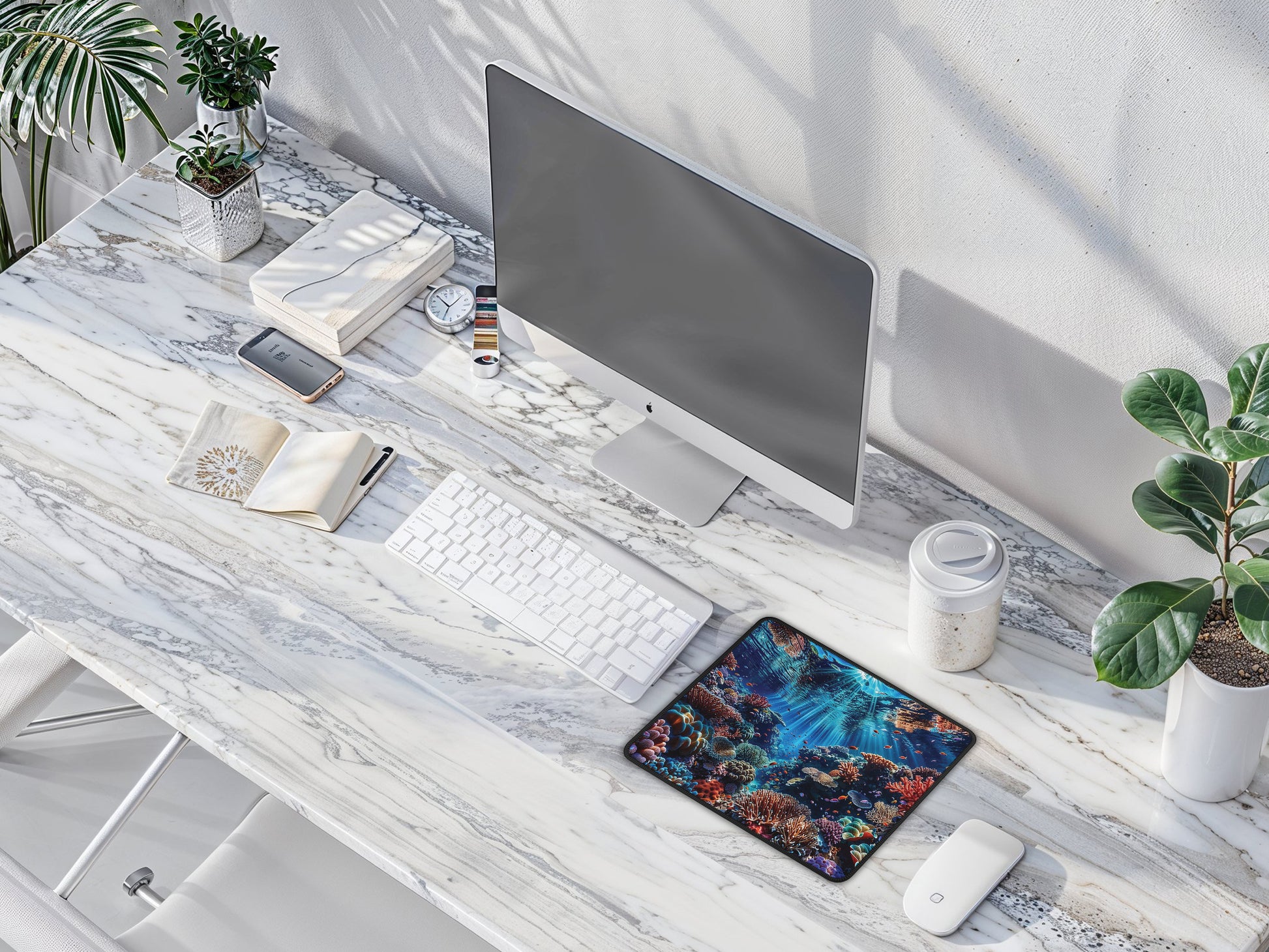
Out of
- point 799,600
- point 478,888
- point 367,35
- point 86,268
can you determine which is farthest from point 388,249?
point 478,888

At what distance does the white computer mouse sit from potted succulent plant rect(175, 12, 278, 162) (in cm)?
124

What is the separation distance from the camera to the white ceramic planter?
1.30 m

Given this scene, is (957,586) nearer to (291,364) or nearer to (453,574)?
(453,574)

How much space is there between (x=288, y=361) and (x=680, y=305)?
0.59 metres

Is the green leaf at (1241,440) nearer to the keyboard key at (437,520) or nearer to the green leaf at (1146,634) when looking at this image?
the green leaf at (1146,634)

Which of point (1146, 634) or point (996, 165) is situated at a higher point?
point (996, 165)

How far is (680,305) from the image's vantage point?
147 centimetres

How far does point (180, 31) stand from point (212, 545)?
2.99 ft

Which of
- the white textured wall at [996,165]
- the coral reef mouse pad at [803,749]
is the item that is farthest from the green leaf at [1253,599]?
the coral reef mouse pad at [803,749]

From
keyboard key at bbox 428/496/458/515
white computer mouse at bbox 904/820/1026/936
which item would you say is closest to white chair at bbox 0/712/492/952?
keyboard key at bbox 428/496/458/515

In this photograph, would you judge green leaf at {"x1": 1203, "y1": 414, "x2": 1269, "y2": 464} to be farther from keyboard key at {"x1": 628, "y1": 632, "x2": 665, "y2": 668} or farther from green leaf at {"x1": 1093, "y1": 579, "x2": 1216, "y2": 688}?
keyboard key at {"x1": 628, "y1": 632, "x2": 665, "y2": 668}

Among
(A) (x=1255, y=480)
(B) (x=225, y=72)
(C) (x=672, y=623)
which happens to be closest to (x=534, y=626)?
(C) (x=672, y=623)

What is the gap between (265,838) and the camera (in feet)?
5.42

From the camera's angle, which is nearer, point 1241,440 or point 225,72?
point 1241,440
